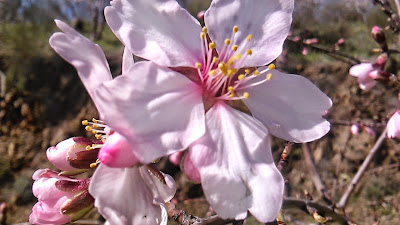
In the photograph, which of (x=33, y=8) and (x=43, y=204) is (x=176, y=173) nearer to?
(x=43, y=204)

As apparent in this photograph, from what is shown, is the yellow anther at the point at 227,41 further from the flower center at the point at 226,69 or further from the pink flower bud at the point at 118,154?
the pink flower bud at the point at 118,154

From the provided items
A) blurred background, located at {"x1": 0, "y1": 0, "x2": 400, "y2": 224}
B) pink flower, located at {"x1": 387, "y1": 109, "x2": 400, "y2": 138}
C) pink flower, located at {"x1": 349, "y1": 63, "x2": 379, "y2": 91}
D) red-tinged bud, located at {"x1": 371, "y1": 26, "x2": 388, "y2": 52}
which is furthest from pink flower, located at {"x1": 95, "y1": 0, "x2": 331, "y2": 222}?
blurred background, located at {"x1": 0, "y1": 0, "x2": 400, "y2": 224}

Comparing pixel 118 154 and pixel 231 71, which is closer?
pixel 118 154

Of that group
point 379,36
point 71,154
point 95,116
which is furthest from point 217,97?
point 95,116

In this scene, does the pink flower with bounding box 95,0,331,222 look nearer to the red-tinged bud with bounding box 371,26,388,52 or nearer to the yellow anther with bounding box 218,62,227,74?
the yellow anther with bounding box 218,62,227,74

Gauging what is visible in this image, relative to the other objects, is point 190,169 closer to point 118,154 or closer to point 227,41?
point 118,154

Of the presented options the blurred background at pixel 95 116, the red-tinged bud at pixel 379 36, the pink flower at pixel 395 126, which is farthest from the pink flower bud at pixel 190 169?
the blurred background at pixel 95 116

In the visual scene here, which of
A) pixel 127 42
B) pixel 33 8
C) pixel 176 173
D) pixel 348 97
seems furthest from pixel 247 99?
pixel 33 8
